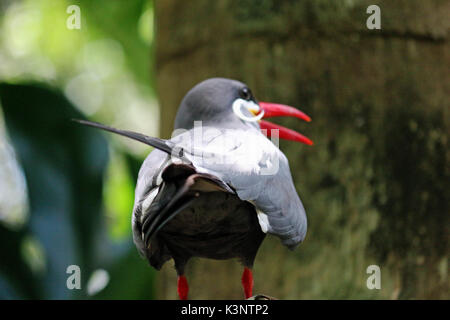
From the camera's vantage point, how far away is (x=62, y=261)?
11.2ft

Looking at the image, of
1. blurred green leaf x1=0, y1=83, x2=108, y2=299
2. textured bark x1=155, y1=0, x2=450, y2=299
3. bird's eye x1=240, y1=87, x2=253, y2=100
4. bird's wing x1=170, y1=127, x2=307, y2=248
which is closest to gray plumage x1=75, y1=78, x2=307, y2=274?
bird's wing x1=170, y1=127, x2=307, y2=248

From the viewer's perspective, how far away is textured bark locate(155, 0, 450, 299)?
104 inches

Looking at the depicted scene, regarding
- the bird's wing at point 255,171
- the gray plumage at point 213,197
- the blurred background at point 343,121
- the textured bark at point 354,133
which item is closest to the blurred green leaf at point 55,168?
the blurred background at point 343,121

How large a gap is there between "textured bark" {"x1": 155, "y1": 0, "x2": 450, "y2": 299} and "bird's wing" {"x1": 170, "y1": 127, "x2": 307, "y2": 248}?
1.02 m

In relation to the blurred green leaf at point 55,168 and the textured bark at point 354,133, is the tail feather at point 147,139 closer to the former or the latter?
the textured bark at point 354,133

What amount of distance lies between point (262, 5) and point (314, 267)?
1185mm

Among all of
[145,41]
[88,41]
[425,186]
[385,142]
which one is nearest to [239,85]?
[385,142]

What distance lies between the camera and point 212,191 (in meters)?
1.45

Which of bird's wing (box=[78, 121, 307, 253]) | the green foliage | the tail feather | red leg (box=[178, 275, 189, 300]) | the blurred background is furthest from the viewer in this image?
the green foliage

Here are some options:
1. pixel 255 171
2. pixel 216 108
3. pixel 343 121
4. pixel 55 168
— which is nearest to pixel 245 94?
pixel 216 108

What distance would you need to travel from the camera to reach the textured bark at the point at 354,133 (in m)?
2.64

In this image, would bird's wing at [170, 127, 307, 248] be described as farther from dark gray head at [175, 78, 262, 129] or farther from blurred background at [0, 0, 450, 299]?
blurred background at [0, 0, 450, 299]
